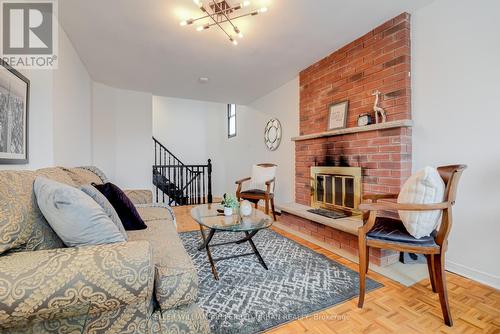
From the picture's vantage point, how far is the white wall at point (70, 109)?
232 centimetres

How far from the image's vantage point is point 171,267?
3.62ft

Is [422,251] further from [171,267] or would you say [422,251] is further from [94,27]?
[94,27]

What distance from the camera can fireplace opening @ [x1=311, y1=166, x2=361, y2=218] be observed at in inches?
107

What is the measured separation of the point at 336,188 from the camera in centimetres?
298

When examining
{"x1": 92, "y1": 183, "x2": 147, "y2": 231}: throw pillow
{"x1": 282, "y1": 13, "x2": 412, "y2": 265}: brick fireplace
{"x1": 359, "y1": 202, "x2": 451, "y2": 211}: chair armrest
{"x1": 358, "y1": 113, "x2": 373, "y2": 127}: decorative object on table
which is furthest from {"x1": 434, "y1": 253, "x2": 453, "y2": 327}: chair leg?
{"x1": 92, "y1": 183, "x2": 147, "y2": 231}: throw pillow

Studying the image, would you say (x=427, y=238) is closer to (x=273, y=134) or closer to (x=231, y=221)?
(x=231, y=221)

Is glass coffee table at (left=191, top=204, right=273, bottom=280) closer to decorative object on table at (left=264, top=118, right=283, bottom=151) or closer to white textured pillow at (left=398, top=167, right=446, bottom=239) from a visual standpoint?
white textured pillow at (left=398, top=167, right=446, bottom=239)

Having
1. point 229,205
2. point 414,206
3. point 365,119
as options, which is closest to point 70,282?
point 229,205

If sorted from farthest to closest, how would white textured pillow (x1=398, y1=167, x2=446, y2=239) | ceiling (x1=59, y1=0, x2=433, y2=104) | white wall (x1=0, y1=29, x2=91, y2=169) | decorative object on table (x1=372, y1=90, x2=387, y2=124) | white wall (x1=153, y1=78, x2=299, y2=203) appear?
white wall (x1=153, y1=78, x2=299, y2=203)
decorative object on table (x1=372, y1=90, x2=387, y2=124)
ceiling (x1=59, y1=0, x2=433, y2=104)
white wall (x1=0, y1=29, x2=91, y2=169)
white textured pillow (x1=398, y1=167, x2=446, y2=239)

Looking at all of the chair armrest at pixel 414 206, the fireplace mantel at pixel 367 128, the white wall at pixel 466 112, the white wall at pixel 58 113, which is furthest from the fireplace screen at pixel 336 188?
the white wall at pixel 58 113

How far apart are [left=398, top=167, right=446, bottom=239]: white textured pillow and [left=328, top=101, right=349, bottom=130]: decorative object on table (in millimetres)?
1489

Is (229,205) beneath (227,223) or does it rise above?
above

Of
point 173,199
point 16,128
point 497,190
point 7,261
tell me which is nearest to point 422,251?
point 497,190

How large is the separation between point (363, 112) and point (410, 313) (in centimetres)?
197
